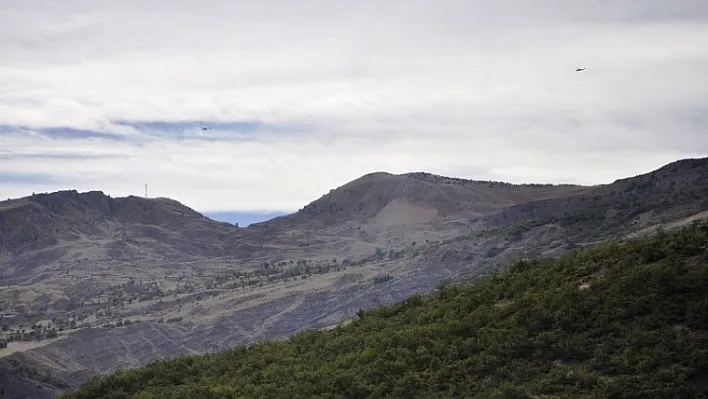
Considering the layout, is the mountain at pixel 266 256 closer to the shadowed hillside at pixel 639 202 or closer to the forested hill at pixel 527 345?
the shadowed hillside at pixel 639 202

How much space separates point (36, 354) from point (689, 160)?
65823mm

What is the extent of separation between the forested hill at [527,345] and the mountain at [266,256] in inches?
690

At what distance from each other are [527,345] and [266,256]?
119496mm

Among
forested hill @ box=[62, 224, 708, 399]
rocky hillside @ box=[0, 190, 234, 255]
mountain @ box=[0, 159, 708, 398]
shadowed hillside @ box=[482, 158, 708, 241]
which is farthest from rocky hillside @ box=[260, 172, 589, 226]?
forested hill @ box=[62, 224, 708, 399]

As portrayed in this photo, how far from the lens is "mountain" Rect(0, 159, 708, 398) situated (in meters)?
71.7

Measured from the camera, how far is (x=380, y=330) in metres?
26.0

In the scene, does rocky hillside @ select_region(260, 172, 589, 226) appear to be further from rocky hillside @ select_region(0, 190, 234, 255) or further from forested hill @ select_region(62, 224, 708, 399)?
forested hill @ select_region(62, 224, 708, 399)

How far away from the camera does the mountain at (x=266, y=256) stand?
235ft

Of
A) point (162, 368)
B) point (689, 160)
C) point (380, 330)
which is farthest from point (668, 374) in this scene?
point (689, 160)

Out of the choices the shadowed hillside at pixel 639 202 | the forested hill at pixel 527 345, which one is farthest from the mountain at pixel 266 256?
the forested hill at pixel 527 345

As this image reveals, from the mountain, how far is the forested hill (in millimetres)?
17515

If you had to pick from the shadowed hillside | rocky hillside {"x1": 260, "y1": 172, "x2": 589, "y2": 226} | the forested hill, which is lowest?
the forested hill

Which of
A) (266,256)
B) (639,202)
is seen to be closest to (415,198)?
(266,256)

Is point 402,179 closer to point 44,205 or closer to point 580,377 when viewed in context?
point 44,205
